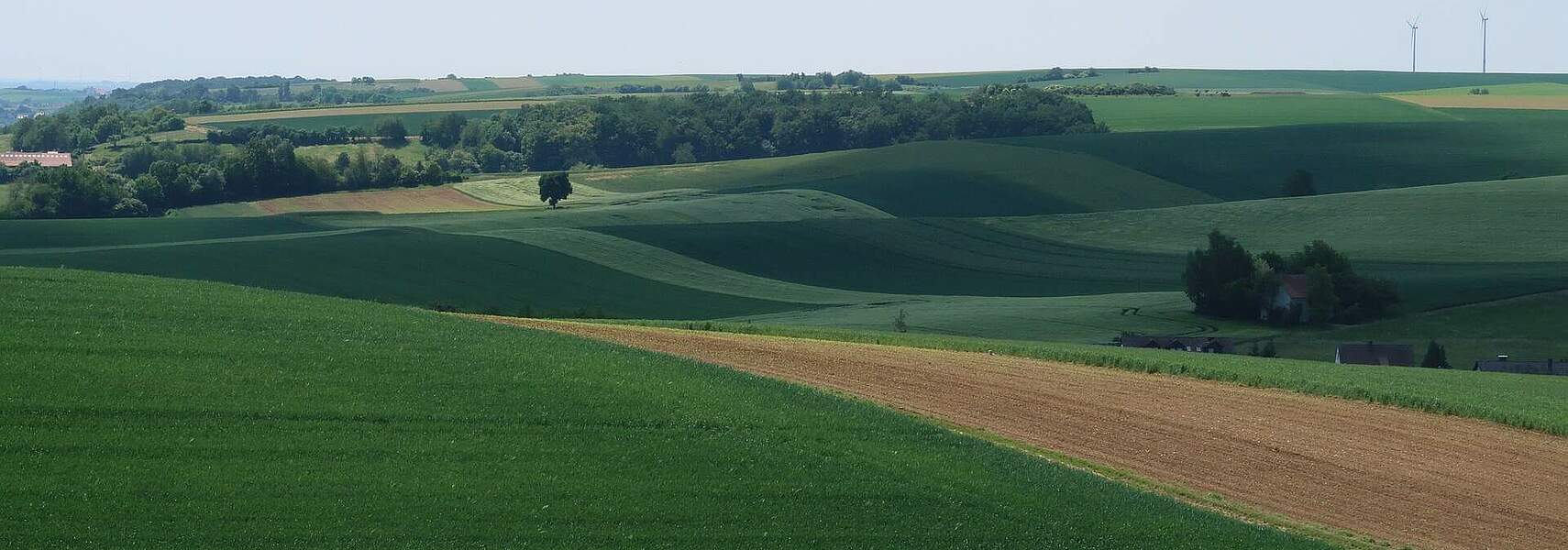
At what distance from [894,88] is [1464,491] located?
542 feet

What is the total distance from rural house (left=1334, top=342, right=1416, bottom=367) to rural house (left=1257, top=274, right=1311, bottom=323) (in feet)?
24.0

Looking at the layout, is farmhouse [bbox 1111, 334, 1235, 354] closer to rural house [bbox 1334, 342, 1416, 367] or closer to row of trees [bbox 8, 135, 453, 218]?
rural house [bbox 1334, 342, 1416, 367]

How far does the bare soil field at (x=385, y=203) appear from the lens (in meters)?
78.7

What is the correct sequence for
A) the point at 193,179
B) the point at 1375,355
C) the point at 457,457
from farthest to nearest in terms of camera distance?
the point at 193,179, the point at 1375,355, the point at 457,457

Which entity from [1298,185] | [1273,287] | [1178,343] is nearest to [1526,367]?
[1178,343]

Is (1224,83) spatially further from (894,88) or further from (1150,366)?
(1150,366)

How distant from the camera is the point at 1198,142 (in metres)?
108

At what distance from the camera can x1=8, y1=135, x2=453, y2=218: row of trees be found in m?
71.6

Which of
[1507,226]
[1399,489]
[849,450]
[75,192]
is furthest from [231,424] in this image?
[1507,226]

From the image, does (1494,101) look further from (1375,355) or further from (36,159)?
(36,159)

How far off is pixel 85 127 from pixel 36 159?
1528 cm

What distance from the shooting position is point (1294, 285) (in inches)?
2066

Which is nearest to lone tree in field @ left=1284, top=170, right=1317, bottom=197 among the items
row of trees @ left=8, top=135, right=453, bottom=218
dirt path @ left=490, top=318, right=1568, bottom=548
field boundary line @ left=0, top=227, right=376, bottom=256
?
row of trees @ left=8, top=135, right=453, bottom=218

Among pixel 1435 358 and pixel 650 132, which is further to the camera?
pixel 650 132
